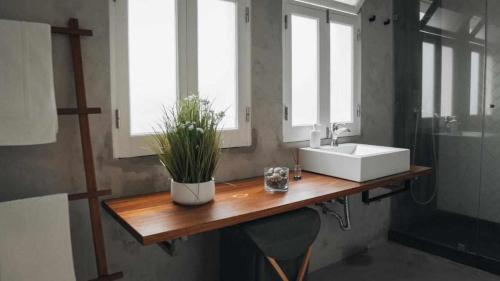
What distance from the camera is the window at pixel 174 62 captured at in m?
1.79

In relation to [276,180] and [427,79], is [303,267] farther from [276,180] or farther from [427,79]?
[427,79]

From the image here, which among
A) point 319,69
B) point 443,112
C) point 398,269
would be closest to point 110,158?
point 319,69

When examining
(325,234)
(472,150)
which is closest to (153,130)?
(325,234)

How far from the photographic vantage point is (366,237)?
3129 mm

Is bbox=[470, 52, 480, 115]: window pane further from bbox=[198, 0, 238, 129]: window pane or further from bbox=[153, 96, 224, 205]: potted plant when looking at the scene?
bbox=[153, 96, 224, 205]: potted plant

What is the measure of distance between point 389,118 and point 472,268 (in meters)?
1.27

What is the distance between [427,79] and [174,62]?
2.11 metres

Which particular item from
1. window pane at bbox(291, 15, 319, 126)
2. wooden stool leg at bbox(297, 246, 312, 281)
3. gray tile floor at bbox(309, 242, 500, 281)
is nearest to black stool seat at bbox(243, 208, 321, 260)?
wooden stool leg at bbox(297, 246, 312, 281)

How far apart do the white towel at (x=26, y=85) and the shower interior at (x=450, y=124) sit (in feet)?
8.76

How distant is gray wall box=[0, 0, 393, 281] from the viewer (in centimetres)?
158

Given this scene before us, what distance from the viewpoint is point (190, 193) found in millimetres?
1667

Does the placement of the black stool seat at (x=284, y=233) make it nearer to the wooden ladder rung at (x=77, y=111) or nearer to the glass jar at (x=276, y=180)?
the glass jar at (x=276, y=180)

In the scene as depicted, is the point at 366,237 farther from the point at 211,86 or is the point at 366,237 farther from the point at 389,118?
the point at 211,86

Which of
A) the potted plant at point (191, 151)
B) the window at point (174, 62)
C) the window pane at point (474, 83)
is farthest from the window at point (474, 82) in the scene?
the potted plant at point (191, 151)
